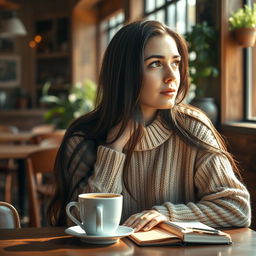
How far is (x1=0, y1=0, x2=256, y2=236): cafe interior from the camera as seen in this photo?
4.09 m

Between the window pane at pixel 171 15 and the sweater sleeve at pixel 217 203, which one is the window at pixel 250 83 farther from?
the sweater sleeve at pixel 217 203

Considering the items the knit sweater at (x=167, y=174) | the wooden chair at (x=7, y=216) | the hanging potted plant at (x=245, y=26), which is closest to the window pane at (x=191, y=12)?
the hanging potted plant at (x=245, y=26)

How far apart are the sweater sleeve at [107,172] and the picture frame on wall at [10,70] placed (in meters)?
9.30

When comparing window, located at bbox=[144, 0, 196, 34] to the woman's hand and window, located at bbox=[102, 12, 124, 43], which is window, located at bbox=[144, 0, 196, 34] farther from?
the woman's hand

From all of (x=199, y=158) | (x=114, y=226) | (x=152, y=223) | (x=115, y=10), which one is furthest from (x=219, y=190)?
(x=115, y=10)

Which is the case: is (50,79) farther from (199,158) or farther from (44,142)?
(199,158)

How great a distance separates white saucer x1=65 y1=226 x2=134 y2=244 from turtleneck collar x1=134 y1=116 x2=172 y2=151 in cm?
44

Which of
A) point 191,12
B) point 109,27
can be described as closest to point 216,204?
point 191,12

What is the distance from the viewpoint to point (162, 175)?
1.88 m

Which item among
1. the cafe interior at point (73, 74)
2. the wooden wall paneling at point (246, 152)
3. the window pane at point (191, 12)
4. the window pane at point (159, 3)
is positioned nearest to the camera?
the wooden wall paneling at point (246, 152)

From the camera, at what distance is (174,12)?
5836 mm

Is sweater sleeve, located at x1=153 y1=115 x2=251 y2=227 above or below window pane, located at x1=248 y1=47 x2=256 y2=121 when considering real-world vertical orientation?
below

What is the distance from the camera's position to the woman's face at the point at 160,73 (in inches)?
69.6

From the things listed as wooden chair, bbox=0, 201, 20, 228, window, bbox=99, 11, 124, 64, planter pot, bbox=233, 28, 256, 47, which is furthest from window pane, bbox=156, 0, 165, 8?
wooden chair, bbox=0, 201, 20, 228
